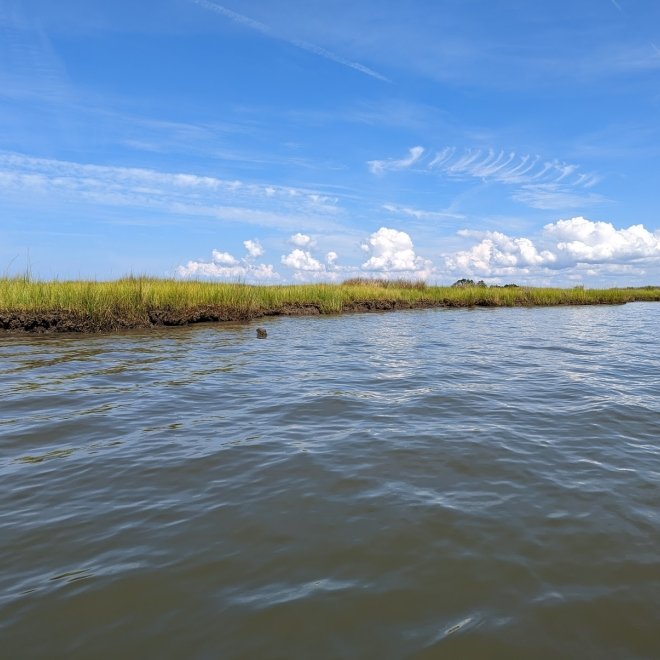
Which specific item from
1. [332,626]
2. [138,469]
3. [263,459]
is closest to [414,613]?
[332,626]

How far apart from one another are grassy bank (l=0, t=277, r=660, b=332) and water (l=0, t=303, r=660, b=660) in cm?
817

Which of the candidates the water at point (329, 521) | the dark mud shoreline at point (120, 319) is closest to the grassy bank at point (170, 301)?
the dark mud shoreline at point (120, 319)

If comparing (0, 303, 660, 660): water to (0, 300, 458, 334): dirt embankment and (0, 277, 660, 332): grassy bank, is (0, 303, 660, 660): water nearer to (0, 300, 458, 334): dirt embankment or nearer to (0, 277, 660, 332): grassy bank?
(0, 300, 458, 334): dirt embankment

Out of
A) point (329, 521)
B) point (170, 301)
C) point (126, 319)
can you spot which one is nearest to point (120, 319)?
point (126, 319)

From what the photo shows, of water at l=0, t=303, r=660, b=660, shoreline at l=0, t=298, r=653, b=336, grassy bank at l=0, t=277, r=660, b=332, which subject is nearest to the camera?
water at l=0, t=303, r=660, b=660

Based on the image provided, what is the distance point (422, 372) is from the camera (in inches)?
376

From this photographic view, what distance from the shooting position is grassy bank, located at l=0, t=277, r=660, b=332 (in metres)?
15.2

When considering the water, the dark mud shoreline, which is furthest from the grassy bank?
the water

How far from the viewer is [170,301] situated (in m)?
18.3

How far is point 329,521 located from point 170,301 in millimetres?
16135

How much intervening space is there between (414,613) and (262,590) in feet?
2.89

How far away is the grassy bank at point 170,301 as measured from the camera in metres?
15.2

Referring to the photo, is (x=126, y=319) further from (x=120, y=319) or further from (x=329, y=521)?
(x=329, y=521)

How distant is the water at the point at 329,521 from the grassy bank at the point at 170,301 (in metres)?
8.17
